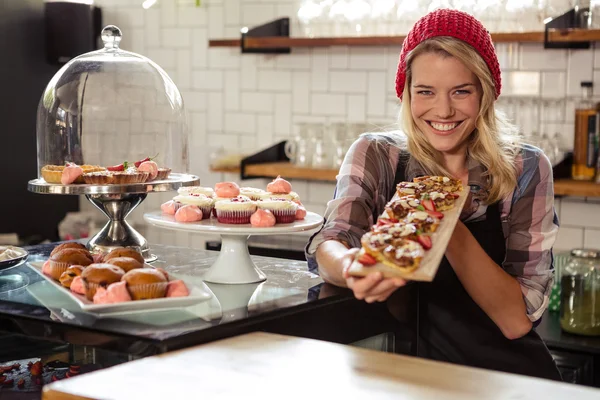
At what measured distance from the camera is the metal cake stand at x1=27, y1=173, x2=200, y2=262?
2.46 metres

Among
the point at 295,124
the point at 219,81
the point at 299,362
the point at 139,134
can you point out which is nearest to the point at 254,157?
the point at 295,124

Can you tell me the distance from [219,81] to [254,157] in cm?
78

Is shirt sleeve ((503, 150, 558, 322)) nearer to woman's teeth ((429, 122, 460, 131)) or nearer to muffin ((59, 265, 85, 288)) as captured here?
woman's teeth ((429, 122, 460, 131))

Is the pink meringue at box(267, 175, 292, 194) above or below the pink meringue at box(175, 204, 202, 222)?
above

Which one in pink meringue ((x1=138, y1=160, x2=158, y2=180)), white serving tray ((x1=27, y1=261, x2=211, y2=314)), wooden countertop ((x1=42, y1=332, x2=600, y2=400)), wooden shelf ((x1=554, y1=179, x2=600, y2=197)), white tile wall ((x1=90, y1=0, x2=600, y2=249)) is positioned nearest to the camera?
wooden countertop ((x1=42, y1=332, x2=600, y2=400))

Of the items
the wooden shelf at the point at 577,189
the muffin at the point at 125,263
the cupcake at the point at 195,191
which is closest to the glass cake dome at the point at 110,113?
the cupcake at the point at 195,191

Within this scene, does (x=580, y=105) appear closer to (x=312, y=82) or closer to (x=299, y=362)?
(x=312, y=82)

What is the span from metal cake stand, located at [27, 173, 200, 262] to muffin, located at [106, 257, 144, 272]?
1.27 feet

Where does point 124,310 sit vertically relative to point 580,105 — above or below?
below

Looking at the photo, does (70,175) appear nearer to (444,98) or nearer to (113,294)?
(113,294)

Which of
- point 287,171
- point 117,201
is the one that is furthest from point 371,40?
point 117,201

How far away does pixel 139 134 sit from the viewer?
3143 mm

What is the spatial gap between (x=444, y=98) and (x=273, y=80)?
108 inches

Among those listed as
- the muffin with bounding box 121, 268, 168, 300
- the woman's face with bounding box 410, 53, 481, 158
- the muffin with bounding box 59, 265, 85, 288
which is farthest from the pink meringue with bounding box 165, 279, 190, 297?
the woman's face with bounding box 410, 53, 481, 158
